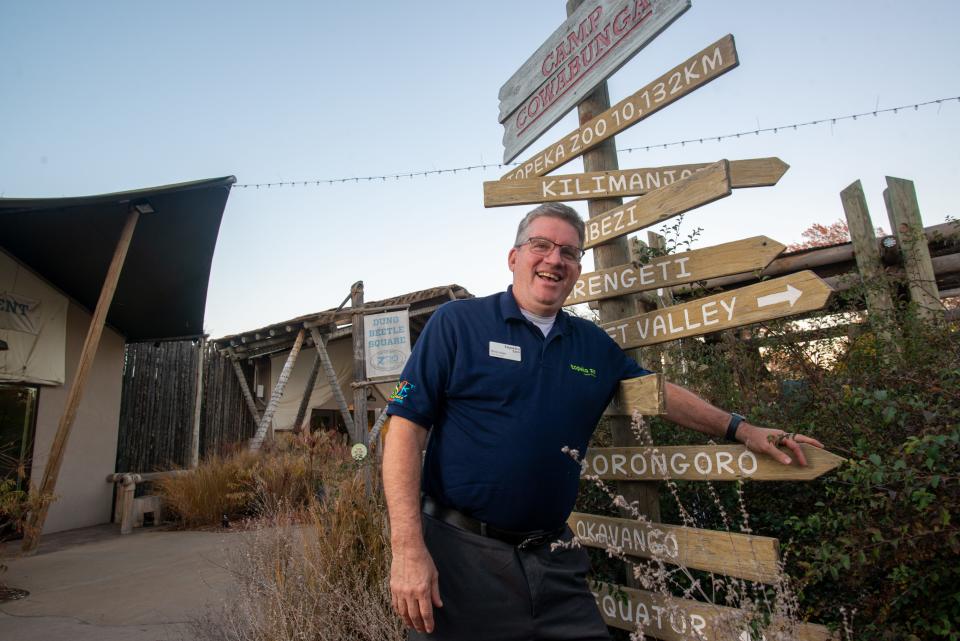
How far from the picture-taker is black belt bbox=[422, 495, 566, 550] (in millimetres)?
1924

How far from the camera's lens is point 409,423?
1926 millimetres

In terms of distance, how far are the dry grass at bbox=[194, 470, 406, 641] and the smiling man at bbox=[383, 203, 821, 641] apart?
91cm

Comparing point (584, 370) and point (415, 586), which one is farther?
point (584, 370)

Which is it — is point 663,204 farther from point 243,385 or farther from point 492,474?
point 243,385

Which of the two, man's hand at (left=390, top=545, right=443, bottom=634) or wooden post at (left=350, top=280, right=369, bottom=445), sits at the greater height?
wooden post at (left=350, top=280, right=369, bottom=445)

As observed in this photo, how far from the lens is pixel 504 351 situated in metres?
2.07

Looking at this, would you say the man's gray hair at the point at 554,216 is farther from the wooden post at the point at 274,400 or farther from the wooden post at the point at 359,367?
the wooden post at the point at 274,400

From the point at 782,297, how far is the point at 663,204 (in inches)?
26.4

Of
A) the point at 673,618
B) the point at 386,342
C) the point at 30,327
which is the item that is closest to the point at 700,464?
the point at 673,618

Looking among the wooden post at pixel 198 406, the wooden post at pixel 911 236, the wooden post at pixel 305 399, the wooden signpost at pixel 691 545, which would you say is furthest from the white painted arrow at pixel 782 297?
the wooden post at pixel 305 399

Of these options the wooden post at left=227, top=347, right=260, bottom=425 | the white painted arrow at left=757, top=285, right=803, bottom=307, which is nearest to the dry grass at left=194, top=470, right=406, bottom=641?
the white painted arrow at left=757, top=285, right=803, bottom=307

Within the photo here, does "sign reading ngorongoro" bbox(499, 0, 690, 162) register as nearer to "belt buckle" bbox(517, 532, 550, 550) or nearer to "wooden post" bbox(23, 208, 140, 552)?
"belt buckle" bbox(517, 532, 550, 550)

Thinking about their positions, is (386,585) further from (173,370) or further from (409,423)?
(173,370)

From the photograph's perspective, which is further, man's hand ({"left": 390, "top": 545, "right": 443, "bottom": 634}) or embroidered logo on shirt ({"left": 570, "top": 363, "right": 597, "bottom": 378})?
embroidered logo on shirt ({"left": 570, "top": 363, "right": 597, "bottom": 378})
